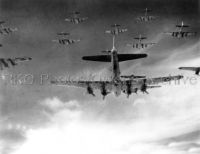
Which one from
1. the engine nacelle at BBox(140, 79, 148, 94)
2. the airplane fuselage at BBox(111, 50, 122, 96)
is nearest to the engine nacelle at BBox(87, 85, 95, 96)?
the airplane fuselage at BBox(111, 50, 122, 96)

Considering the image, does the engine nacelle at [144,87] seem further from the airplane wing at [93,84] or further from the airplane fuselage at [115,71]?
the airplane wing at [93,84]

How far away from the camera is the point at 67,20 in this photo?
61.4 m

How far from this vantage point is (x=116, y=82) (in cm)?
6619

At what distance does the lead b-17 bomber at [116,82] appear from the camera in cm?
6512

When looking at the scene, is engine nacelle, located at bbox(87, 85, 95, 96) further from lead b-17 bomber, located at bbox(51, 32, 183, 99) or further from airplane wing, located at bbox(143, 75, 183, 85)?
airplane wing, located at bbox(143, 75, 183, 85)

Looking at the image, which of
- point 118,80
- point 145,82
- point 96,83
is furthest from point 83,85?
point 145,82

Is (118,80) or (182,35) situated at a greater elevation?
(182,35)

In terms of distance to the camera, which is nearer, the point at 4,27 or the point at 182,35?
the point at 4,27

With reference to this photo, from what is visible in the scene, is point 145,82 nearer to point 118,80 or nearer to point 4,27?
point 118,80

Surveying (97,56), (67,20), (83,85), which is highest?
(67,20)

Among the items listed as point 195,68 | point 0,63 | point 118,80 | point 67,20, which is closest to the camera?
point 0,63

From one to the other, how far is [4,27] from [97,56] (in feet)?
56.9

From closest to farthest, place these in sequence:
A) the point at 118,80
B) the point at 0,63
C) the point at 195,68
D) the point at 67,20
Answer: the point at 0,63 < the point at 195,68 < the point at 67,20 < the point at 118,80

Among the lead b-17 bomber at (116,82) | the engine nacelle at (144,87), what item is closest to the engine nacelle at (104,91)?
the lead b-17 bomber at (116,82)
